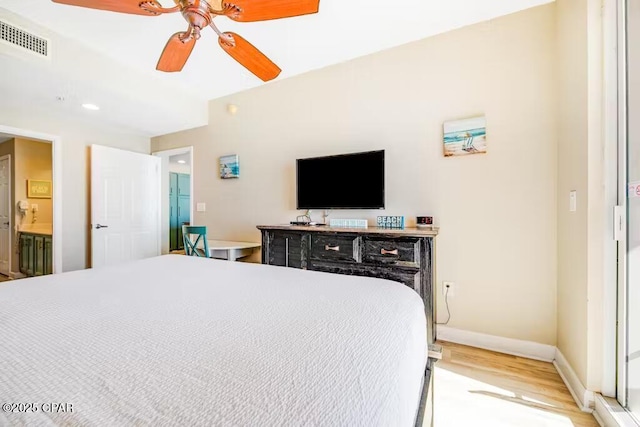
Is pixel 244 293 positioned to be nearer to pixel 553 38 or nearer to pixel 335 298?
pixel 335 298

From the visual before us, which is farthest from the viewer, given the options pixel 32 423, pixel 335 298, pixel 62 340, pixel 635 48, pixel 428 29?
pixel 428 29

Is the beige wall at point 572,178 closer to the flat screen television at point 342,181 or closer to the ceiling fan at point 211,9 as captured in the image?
the flat screen television at point 342,181

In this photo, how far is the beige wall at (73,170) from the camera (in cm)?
325

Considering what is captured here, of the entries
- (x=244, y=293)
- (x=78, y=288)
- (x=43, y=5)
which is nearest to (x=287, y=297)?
(x=244, y=293)

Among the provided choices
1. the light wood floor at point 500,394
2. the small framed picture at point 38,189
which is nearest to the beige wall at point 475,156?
the light wood floor at point 500,394

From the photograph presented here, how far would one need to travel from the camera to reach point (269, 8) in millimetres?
1460

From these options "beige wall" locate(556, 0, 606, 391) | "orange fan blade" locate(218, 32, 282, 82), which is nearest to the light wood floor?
"beige wall" locate(556, 0, 606, 391)

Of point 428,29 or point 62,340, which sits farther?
point 428,29

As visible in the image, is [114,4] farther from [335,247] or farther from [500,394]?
[500,394]

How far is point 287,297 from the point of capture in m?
1.04

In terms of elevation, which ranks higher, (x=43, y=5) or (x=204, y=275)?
(x=43, y=5)

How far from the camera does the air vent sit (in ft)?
6.51

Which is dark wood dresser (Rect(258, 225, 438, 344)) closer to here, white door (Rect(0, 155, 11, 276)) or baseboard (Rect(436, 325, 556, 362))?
baseboard (Rect(436, 325, 556, 362))

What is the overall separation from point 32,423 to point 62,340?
321 mm
